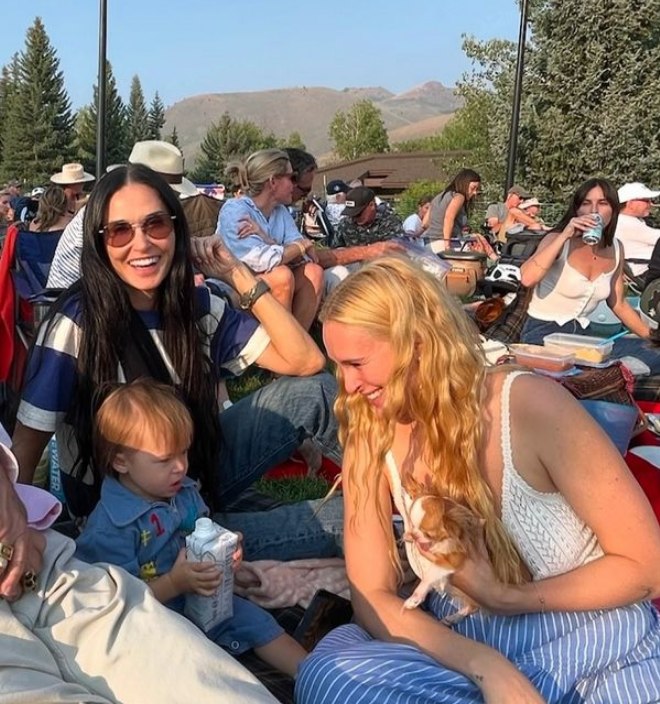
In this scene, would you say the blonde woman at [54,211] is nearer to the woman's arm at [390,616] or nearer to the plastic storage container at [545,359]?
the plastic storage container at [545,359]

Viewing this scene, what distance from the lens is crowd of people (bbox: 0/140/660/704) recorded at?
1776 mm

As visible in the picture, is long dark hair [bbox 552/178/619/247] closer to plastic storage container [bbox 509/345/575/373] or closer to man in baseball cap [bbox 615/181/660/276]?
plastic storage container [bbox 509/345/575/373]

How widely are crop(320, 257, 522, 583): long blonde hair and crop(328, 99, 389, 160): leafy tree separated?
280 feet

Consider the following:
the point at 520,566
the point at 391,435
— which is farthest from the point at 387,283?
the point at 520,566

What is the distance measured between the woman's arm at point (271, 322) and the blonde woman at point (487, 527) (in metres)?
1.01

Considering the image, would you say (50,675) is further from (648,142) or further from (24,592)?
(648,142)

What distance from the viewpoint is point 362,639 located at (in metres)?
2.09

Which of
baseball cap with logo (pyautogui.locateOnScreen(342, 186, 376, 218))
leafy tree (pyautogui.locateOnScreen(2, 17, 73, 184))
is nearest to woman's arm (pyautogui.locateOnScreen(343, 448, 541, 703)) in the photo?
baseball cap with logo (pyautogui.locateOnScreen(342, 186, 376, 218))

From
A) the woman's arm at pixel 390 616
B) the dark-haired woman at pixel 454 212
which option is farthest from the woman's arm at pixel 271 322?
the dark-haired woman at pixel 454 212

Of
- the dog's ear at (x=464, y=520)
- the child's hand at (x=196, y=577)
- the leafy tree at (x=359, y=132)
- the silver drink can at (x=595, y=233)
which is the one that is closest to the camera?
the dog's ear at (x=464, y=520)

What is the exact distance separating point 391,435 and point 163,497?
0.84m

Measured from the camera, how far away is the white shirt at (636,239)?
30.0ft

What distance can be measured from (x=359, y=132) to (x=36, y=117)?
115 ft

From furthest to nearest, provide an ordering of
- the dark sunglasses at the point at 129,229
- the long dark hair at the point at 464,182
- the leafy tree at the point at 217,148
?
the leafy tree at the point at 217,148, the long dark hair at the point at 464,182, the dark sunglasses at the point at 129,229
